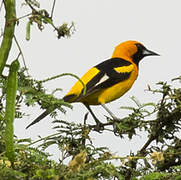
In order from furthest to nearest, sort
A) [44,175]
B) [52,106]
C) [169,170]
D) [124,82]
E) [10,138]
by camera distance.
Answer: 1. [124,82]
2. [169,170]
3. [52,106]
4. [10,138]
5. [44,175]

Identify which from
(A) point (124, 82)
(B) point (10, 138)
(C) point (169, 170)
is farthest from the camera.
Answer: (A) point (124, 82)

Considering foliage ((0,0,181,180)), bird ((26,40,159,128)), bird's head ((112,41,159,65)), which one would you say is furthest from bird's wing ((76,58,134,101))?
foliage ((0,0,181,180))

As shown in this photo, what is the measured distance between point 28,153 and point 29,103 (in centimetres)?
22

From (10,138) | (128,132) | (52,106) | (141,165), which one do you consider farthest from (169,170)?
(10,138)

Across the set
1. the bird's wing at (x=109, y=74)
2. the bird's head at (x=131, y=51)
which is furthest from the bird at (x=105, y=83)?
the bird's head at (x=131, y=51)

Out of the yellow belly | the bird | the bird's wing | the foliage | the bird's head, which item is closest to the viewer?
the foliage

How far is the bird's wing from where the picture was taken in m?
4.67

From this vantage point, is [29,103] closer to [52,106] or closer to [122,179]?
[52,106]

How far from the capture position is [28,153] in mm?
1798

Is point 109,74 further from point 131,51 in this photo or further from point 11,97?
point 11,97

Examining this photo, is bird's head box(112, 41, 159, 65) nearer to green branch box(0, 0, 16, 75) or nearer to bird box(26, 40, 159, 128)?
bird box(26, 40, 159, 128)

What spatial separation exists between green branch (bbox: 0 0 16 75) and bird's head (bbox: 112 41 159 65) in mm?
4197

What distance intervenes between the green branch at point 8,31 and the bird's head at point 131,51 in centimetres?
420

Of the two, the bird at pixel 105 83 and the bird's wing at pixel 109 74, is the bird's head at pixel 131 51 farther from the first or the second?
the bird's wing at pixel 109 74
